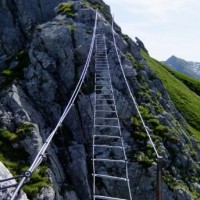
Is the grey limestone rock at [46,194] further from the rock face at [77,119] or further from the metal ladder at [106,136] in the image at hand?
the metal ladder at [106,136]

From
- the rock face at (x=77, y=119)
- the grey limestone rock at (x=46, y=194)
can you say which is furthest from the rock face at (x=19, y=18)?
the grey limestone rock at (x=46, y=194)

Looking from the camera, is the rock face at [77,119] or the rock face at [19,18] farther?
the rock face at [19,18]

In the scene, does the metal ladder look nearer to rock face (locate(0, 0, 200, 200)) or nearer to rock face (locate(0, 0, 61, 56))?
rock face (locate(0, 0, 200, 200))

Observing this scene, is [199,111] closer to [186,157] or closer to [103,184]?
[186,157]

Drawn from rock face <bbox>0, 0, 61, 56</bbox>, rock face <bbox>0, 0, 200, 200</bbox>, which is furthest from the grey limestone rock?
rock face <bbox>0, 0, 61, 56</bbox>

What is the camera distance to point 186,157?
35.8m

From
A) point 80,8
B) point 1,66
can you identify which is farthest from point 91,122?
point 80,8

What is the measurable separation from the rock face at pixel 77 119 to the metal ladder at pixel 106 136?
0.41 metres

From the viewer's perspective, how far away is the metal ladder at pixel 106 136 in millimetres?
30266

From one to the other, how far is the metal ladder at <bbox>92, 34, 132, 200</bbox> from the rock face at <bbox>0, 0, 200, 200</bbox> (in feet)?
1.34

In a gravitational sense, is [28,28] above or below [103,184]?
above

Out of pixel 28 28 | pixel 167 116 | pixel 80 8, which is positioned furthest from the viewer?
→ pixel 28 28

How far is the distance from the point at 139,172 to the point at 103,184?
10.5 feet

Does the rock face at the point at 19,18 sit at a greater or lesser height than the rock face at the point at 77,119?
greater
